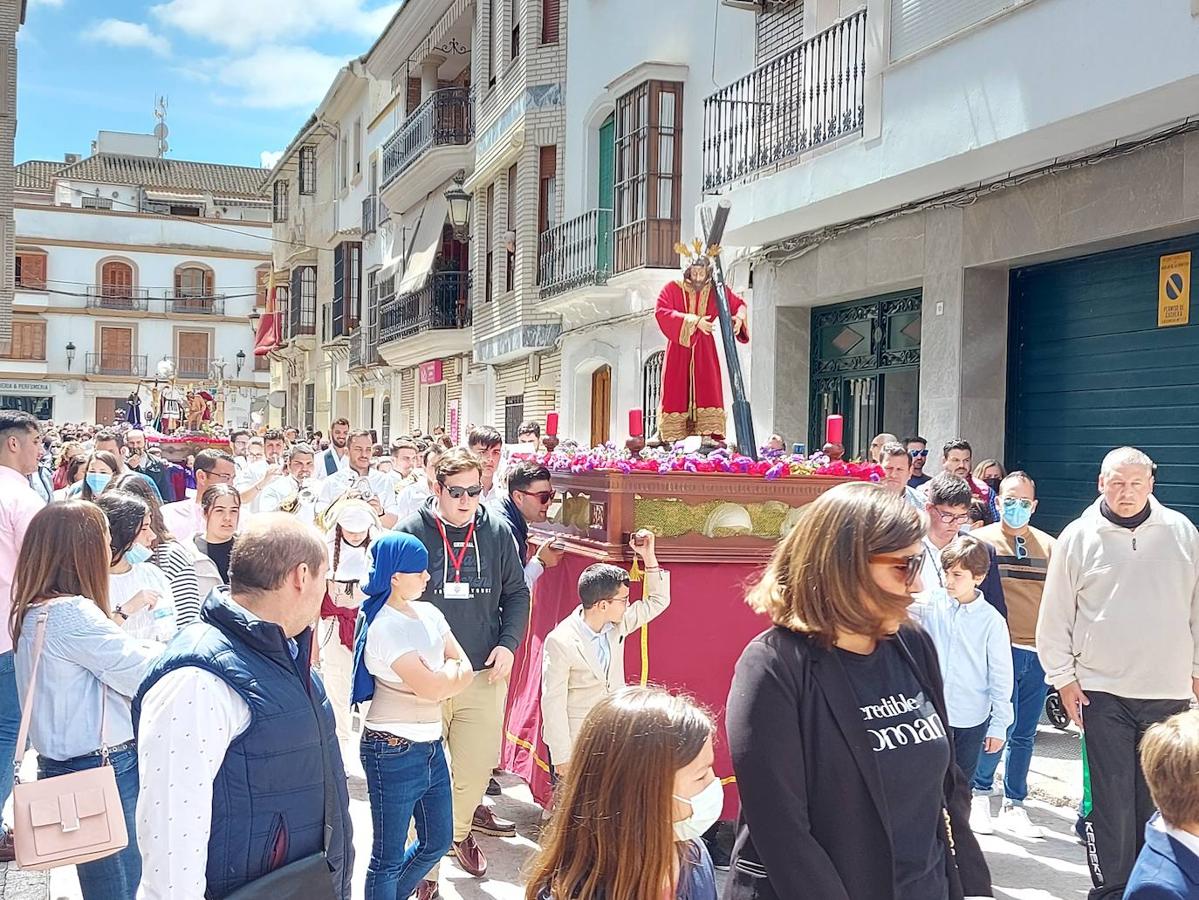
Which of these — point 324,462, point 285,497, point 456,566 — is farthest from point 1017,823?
point 324,462

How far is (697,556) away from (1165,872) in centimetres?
323

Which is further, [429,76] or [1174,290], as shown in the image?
[429,76]

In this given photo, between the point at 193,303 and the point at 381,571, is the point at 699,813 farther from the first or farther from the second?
the point at 193,303

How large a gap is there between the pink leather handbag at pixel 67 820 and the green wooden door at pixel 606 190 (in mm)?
13713

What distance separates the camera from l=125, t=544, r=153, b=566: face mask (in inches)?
188

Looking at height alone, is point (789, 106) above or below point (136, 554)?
above

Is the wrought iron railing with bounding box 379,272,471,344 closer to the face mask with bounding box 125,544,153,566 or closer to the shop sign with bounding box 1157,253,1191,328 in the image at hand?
the shop sign with bounding box 1157,253,1191,328

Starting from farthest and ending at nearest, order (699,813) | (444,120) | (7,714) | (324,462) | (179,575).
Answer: (444,120) < (324,462) < (7,714) < (179,575) < (699,813)

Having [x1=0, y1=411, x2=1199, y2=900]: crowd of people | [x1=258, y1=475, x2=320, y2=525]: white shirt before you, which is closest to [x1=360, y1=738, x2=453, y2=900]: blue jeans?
[x1=0, y1=411, x2=1199, y2=900]: crowd of people

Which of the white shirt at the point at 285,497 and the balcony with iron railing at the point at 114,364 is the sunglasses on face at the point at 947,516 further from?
the balcony with iron railing at the point at 114,364

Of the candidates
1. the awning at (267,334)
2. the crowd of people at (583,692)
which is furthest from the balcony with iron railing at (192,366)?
the crowd of people at (583,692)

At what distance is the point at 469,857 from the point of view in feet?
17.8

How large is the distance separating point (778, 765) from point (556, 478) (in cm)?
424

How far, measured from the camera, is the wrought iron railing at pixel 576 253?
16734mm
